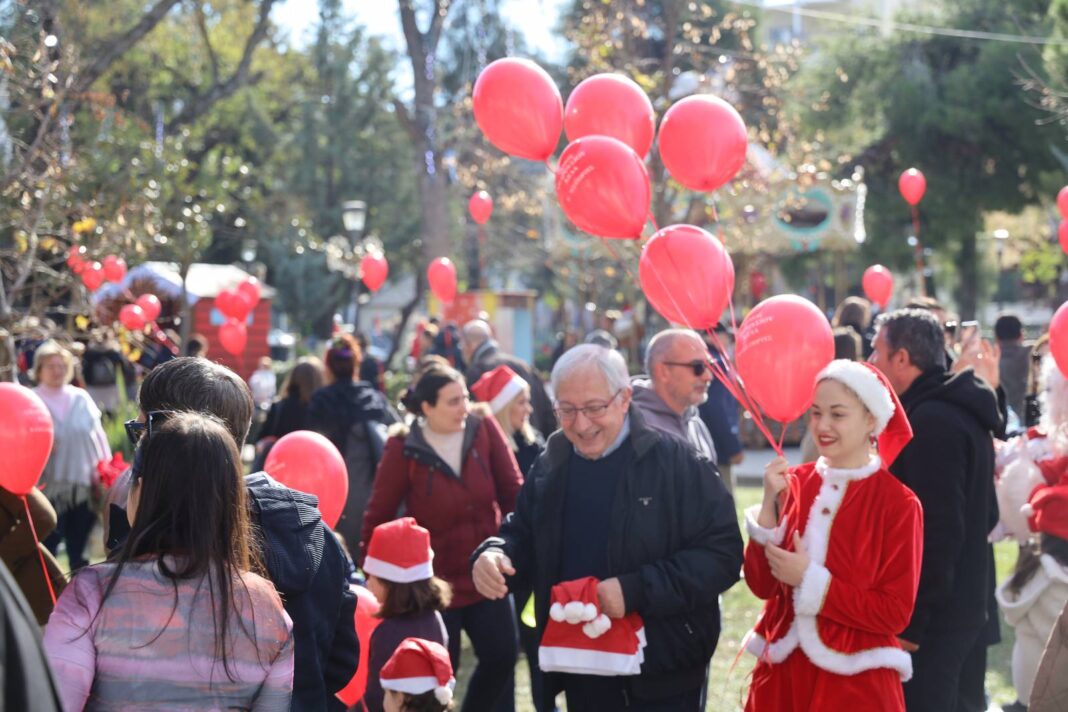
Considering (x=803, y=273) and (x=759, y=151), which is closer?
(x=759, y=151)

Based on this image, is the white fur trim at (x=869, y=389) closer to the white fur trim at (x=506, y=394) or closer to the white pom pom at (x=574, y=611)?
the white pom pom at (x=574, y=611)

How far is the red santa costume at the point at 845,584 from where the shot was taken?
147 inches

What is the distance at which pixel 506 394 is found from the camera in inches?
279

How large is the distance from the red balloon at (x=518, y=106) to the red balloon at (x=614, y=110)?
159 millimetres

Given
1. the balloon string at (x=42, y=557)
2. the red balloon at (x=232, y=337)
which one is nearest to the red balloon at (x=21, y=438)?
the balloon string at (x=42, y=557)

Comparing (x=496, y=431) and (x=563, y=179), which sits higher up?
(x=563, y=179)

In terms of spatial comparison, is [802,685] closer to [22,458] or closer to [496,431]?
[496,431]

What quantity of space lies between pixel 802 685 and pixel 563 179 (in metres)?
2.50

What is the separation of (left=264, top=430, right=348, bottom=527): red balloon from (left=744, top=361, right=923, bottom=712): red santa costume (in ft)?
5.29

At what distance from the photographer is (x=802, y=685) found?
386 cm

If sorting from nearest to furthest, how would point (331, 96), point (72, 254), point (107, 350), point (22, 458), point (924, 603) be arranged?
1. point (924, 603)
2. point (22, 458)
3. point (72, 254)
4. point (107, 350)
5. point (331, 96)

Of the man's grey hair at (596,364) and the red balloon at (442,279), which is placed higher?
the man's grey hair at (596,364)

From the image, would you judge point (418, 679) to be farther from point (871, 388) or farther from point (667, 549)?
point (871, 388)

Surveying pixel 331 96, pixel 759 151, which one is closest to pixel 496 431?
pixel 759 151
